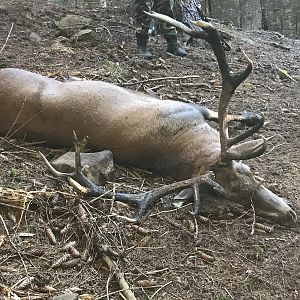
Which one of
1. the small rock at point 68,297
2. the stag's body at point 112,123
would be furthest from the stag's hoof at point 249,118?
the small rock at point 68,297

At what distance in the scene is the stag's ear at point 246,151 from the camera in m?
4.55

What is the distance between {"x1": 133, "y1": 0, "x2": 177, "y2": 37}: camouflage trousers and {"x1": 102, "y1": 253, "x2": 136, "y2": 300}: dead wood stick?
5.28 m

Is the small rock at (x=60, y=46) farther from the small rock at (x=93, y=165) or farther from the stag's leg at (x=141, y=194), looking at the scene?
the stag's leg at (x=141, y=194)

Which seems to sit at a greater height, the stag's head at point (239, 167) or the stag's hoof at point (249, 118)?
the stag's head at point (239, 167)

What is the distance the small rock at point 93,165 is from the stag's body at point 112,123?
339 mm

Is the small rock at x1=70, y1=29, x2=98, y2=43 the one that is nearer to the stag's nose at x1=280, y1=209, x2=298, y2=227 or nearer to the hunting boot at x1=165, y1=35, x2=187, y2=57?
the hunting boot at x1=165, y1=35, x2=187, y2=57

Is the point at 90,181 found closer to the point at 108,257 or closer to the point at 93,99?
the point at 108,257

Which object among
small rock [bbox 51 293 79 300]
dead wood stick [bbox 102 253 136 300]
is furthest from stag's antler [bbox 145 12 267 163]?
small rock [bbox 51 293 79 300]

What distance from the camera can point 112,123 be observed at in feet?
18.0

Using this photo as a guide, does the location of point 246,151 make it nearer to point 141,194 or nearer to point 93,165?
point 141,194

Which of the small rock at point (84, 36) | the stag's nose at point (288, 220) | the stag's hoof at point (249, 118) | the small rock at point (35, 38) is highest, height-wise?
the stag's nose at point (288, 220)

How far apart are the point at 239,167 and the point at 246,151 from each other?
0.77 ft

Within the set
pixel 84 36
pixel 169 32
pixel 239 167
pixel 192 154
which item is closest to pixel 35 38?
pixel 84 36

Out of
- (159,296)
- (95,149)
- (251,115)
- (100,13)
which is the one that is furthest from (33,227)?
(100,13)
